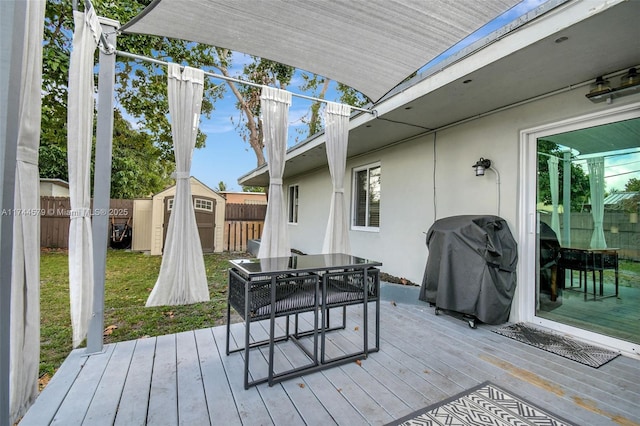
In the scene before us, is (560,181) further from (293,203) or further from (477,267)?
(293,203)

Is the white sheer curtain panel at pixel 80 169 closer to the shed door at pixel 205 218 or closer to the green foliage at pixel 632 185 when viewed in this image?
the green foliage at pixel 632 185

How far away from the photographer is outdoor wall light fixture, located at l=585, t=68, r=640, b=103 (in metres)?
2.48

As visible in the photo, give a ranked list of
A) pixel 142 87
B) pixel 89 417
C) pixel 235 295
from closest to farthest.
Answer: pixel 89 417 < pixel 235 295 < pixel 142 87

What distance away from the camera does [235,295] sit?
2.38 meters

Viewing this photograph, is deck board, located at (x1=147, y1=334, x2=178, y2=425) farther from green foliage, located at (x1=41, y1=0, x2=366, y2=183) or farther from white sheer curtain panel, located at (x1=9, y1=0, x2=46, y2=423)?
green foliage, located at (x1=41, y1=0, x2=366, y2=183)

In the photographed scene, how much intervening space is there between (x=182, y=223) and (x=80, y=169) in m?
0.83

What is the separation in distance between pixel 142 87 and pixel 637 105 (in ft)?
28.8

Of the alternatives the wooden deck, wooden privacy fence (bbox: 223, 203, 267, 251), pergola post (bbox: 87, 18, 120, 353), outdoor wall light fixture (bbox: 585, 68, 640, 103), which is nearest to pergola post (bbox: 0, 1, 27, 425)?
the wooden deck

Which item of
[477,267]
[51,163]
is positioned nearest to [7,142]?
[477,267]

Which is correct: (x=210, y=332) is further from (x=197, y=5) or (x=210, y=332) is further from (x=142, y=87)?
(x=142, y=87)

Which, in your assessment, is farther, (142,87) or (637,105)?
(142,87)

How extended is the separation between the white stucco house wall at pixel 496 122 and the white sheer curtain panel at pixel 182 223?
2.23m

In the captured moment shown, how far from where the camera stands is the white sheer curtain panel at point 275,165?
3180mm

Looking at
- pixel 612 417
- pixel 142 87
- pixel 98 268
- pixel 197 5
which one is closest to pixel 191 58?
pixel 142 87
